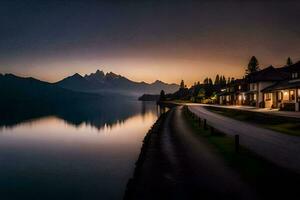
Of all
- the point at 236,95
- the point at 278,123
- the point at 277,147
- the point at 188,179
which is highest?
the point at 236,95

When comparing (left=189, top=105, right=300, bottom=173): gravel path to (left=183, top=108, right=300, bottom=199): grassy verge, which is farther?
(left=189, top=105, right=300, bottom=173): gravel path

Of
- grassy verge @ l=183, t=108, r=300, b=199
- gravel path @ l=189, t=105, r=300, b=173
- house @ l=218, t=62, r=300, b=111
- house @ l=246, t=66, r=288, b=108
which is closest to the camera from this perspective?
grassy verge @ l=183, t=108, r=300, b=199

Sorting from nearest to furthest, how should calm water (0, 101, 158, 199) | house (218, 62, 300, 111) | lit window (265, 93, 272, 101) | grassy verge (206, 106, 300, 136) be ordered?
calm water (0, 101, 158, 199)
grassy verge (206, 106, 300, 136)
house (218, 62, 300, 111)
lit window (265, 93, 272, 101)

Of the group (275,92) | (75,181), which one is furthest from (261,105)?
(75,181)

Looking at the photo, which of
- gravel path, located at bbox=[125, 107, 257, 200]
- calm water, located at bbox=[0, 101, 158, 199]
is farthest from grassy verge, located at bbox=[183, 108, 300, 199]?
calm water, located at bbox=[0, 101, 158, 199]

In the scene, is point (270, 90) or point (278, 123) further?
point (270, 90)

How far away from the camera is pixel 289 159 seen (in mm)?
17359

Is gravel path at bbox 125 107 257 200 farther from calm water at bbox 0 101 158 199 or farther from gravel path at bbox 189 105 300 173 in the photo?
calm water at bbox 0 101 158 199

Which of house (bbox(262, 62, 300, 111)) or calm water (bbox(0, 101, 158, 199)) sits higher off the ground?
house (bbox(262, 62, 300, 111))

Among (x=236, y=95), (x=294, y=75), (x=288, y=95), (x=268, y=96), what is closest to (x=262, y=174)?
(x=288, y=95)

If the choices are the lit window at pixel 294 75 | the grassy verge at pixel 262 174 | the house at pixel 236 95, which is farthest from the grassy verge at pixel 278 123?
the house at pixel 236 95

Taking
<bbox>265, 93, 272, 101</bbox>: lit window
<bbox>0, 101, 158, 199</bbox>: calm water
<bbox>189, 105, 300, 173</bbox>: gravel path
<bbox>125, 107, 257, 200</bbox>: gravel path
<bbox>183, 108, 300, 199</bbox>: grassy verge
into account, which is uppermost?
<bbox>265, 93, 272, 101</bbox>: lit window

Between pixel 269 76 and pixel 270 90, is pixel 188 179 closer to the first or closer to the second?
pixel 270 90

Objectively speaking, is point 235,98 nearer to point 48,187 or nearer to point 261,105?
point 261,105
